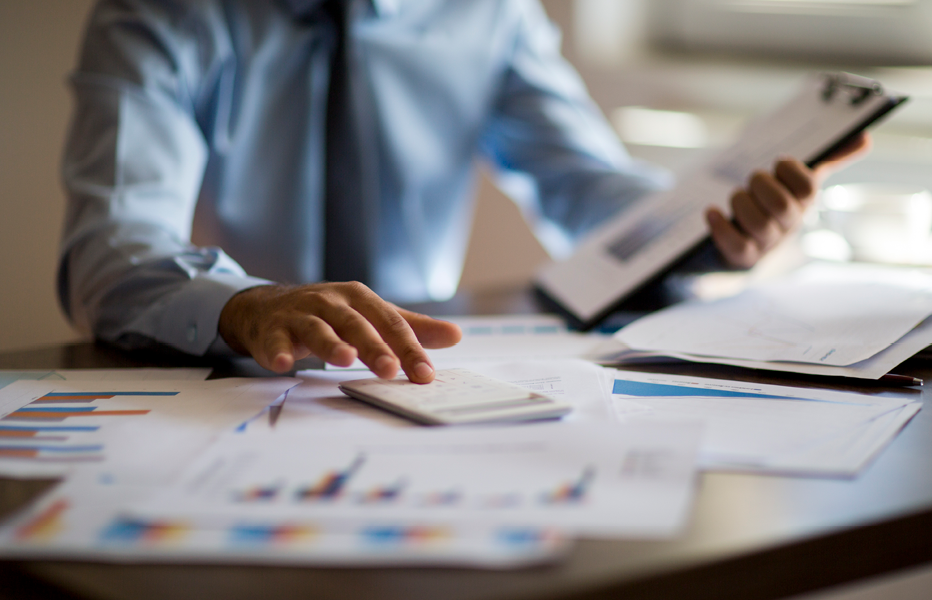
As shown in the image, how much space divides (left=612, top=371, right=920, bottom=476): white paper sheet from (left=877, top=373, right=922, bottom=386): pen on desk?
0.03 m

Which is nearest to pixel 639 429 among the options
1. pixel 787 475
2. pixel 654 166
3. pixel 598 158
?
pixel 787 475

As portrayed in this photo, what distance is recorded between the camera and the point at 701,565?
0.81 feet

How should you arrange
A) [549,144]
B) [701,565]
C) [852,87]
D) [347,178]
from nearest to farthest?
[701,565], [852,87], [347,178], [549,144]

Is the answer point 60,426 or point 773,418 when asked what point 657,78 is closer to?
point 773,418

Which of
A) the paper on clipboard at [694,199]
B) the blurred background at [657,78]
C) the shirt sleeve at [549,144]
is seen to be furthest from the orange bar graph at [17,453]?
the blurred background at [657,78]

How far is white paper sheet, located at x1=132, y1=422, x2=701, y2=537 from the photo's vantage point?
0.27 meters

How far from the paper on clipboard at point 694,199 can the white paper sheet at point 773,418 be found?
0.22m

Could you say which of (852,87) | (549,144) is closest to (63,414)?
(852,87)

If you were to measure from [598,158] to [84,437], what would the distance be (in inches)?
37.5

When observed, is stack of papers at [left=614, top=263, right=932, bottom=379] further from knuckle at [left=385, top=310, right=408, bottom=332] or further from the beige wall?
the beige wall

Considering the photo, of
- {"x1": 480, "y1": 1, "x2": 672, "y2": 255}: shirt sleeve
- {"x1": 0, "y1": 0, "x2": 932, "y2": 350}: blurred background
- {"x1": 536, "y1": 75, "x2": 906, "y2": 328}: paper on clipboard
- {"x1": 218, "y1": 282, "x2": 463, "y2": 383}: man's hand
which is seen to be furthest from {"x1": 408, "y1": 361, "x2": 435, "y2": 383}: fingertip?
{"x1": 0, "y1": 0, "x2": 932, "y2": 350}: blurred background

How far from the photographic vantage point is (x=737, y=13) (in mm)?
1502

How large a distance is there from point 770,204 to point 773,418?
388 mm

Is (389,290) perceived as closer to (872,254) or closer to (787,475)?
(872,254)
